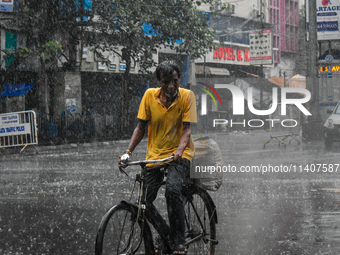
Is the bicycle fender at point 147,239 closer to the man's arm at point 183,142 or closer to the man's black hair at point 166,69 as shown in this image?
the man's arm at point 183,142

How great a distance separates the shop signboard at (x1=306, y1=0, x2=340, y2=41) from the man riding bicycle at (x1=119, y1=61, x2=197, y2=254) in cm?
2120

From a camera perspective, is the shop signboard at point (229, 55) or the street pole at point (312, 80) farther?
the shop signboard at point (229, 55)

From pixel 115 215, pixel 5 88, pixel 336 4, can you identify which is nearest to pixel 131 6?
pixel 5 88

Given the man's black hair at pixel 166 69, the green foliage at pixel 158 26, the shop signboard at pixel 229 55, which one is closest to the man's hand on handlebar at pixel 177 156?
the man's black hair at pixel 166 69

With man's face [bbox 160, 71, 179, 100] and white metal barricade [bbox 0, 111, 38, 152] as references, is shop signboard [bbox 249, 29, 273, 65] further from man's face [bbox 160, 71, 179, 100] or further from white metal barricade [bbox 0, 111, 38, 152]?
man's face [bbox 160, 71, 179, 100]

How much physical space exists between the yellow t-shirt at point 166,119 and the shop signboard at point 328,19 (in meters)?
21.2

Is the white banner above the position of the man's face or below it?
below

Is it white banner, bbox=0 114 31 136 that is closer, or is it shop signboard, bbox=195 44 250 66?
white banner, bbox=0 114 31 136

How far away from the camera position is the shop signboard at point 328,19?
82.6 ft

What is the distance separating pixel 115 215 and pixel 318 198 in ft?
18.6

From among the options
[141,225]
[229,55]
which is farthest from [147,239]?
[229,55]

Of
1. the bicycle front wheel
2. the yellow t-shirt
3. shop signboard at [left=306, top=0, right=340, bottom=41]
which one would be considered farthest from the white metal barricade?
the bicycle front wheel

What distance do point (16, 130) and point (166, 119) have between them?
55.5ft

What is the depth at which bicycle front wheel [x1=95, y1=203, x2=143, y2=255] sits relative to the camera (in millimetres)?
4529
